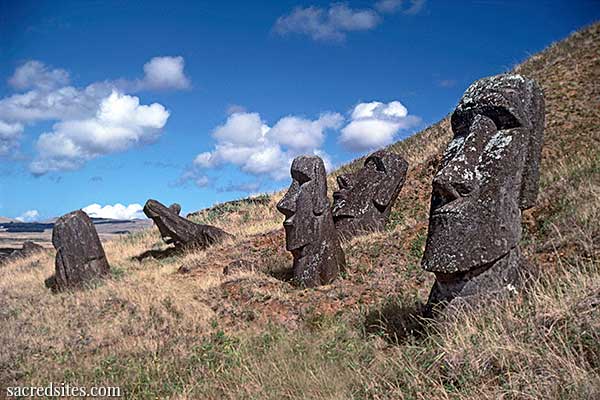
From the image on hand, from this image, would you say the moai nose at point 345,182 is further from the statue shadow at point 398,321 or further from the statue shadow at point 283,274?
the statue shadow at point 398,321

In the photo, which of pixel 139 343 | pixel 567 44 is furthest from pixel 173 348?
pixel 567 44

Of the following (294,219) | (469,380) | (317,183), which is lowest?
(469,380)

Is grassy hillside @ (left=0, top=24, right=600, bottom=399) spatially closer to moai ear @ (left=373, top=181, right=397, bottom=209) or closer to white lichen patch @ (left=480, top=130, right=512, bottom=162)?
moai ear @ (left=373, top=181, right=397, bottom=209)

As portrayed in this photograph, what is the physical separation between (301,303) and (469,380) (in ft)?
16.9

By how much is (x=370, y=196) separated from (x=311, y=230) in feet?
14.9

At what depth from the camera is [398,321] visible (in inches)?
259

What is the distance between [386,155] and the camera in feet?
48.4

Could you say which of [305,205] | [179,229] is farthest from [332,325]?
[179,229]

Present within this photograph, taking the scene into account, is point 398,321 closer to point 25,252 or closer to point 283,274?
point 283,274

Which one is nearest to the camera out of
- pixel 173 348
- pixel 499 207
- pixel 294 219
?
pixel 499 207

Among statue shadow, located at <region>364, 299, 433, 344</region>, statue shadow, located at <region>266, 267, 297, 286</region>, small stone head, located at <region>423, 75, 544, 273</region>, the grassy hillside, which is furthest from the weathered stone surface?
small stone head, located at <region>423, 75, 544, 273</region>

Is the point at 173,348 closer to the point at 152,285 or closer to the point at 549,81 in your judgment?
the point at 152,285

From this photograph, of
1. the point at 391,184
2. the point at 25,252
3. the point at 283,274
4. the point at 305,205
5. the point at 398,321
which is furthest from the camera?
the point at 25,252

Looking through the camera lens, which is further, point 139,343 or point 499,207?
point 139,343
